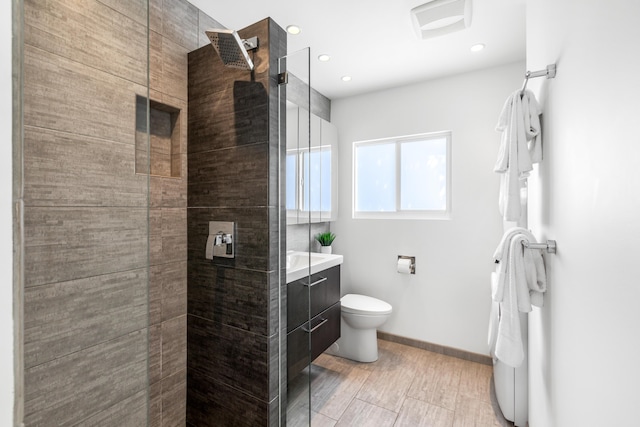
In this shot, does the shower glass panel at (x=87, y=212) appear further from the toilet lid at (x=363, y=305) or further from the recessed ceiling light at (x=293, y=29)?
the toilet lid at (x=363, y=305)

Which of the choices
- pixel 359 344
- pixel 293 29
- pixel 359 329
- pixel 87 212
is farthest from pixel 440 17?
pixel 359 344

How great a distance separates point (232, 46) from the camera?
116 centimetres

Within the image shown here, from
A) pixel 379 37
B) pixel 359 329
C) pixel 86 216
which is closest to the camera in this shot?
pixel 86 216

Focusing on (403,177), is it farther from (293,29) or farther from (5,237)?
(5,237)

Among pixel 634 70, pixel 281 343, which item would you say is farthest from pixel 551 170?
pixel 281 343

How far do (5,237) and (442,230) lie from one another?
269 cm

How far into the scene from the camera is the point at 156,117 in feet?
4.79

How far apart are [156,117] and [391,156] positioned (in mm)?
2148

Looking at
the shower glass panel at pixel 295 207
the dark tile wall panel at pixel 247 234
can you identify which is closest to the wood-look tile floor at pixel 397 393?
the shower glass panel at pixel 295 207

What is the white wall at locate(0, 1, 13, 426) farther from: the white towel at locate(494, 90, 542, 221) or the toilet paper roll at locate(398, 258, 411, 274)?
the toilet paper roll at locate(398, 258, 411, 274)

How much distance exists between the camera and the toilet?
2359 mm

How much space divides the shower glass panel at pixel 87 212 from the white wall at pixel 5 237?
0.22m

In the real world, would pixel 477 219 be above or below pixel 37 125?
below

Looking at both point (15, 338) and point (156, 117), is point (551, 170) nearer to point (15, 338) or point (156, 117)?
point (15, 338)
